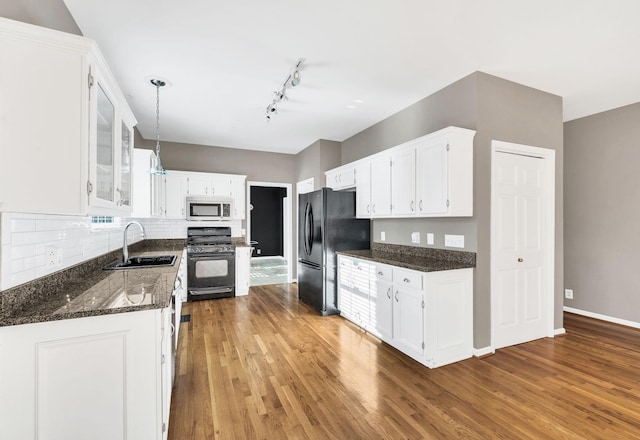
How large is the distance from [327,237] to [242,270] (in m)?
1.93

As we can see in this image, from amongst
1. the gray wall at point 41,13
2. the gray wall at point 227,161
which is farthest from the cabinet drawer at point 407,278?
the gray wall at point 227,161

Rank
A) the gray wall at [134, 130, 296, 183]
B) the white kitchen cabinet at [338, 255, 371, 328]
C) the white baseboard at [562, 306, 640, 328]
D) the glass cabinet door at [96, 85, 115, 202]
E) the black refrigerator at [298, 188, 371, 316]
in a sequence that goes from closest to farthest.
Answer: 1. the glass cabinet door at [96, 85, 115, 202]
2. the white kitchen cabinet at [338, 255, 371, 328]
3. the white baseboard at [562, 306, 640, 328]
4. the black refrigerator at [298, 188, 371, 316]
5. the gray wall at [134, 130, 296, 183]

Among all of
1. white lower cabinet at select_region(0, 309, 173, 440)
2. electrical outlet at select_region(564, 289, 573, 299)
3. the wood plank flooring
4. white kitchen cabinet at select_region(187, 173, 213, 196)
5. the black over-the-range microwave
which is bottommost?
the wood plank flooring

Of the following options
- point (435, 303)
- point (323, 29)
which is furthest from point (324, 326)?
point (323, 29)

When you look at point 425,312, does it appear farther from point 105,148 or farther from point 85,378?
point 105,148

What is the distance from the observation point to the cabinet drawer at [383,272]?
3.14 meters

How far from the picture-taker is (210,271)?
16.7 feet

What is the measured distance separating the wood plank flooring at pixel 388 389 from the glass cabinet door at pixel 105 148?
60.6 inches

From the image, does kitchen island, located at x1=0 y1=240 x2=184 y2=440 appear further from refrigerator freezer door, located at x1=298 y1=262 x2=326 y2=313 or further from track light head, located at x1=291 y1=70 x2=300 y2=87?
refrigerator freezer door, located at x1=298 y1=262 x2=326 y2=313

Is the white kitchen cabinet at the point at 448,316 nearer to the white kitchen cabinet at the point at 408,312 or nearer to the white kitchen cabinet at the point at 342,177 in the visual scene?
the white kitchen cabinet at the point at 408,312

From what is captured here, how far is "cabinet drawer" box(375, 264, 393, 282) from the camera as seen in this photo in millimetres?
3139

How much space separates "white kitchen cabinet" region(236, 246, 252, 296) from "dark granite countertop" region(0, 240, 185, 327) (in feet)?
9.11

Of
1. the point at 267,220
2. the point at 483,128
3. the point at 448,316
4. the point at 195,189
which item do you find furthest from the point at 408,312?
the point at 267,220

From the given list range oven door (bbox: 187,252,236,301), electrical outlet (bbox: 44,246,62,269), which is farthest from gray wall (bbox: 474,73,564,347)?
range oven door (bbox: 187,252,236,301)
